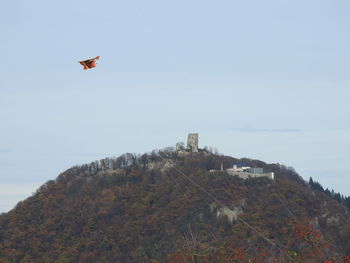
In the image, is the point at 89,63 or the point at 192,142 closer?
the point at 89,63

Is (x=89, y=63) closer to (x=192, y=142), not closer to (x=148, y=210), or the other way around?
(x=148, y=210)

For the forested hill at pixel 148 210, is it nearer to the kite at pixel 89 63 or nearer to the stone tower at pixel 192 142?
the stone tower at pixel 192 142

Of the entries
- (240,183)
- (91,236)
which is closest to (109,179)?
(91,236)

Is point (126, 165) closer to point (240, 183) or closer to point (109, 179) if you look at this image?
point (109, 179)

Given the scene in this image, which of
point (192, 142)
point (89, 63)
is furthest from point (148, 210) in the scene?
point (89, 63)

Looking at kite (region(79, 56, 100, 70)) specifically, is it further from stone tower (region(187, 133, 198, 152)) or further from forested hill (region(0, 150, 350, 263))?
stone tower (region(187, 133, 198, 152))

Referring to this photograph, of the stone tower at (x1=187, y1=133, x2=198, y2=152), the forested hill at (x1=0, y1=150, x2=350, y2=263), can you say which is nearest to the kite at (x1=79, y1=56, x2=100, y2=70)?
the forested hill at (x1=0, y1=150, x2=350, y2=263)
